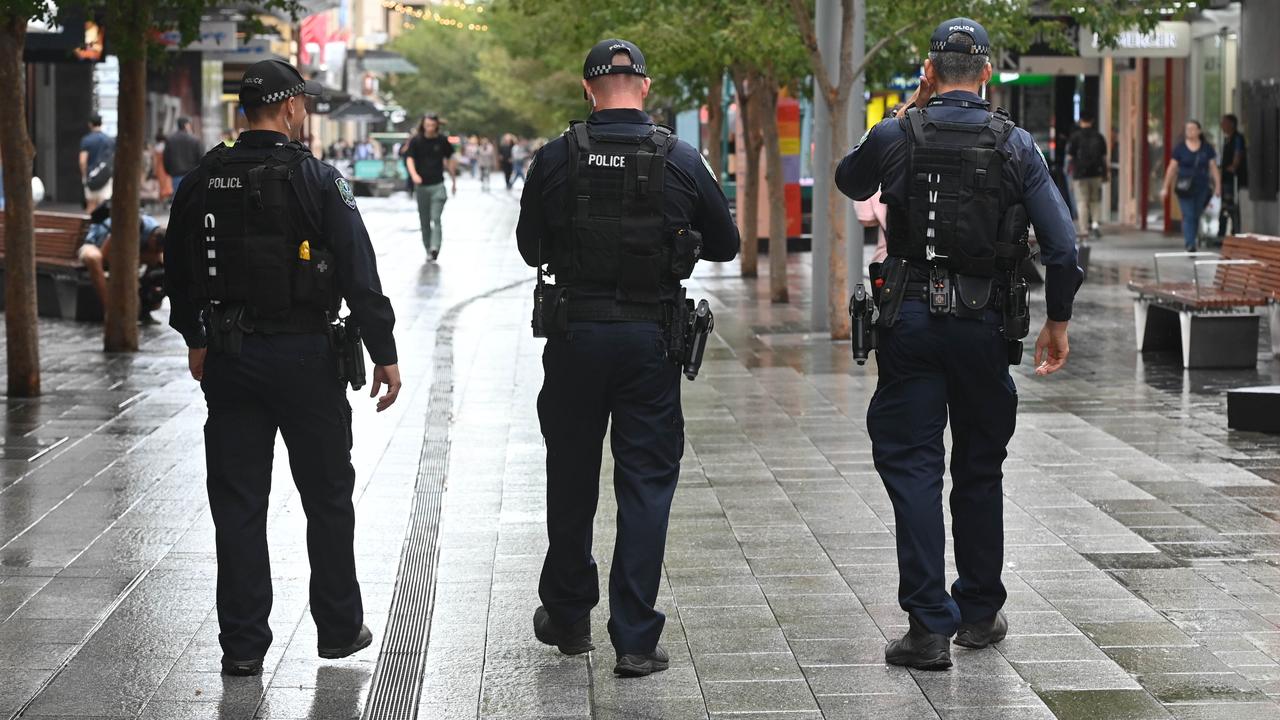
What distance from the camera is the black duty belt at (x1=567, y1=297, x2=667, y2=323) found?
18.1 ft

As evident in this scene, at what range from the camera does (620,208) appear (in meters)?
5.48

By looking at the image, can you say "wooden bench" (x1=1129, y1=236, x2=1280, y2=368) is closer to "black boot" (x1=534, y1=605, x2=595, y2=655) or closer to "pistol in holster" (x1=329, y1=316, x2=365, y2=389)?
"black boot" (x1=534, y1=605, x2=595, y2=655)

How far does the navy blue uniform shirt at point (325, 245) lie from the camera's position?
554cm

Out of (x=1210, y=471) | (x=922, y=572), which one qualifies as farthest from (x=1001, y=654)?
(x=1210, y=471)

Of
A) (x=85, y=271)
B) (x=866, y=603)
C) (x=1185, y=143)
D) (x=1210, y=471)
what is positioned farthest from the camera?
(x=1185, y=143)

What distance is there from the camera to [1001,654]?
18.9 feet

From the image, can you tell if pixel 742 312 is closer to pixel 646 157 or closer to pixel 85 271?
pixel 85 271

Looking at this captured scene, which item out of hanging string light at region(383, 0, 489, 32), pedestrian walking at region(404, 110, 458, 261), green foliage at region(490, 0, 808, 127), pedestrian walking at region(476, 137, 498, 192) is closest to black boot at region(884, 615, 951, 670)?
green foliage at region(490, 0, 808, 127)

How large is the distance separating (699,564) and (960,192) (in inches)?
77.7

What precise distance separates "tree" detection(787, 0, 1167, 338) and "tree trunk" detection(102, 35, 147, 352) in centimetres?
491

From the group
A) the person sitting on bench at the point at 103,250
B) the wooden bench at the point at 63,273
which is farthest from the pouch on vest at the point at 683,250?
the wooden bench at the point at 63,273

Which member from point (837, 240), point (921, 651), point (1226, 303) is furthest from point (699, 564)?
point (837, 240)

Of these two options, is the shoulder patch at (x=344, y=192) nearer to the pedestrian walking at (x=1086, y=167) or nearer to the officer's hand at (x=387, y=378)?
the officer's hand at (x=387, y=378)

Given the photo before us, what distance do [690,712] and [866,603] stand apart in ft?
4.48
